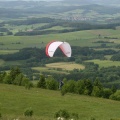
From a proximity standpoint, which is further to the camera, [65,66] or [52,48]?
[65,66]

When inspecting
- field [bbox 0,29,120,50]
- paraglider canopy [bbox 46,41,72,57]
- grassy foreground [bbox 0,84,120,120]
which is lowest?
field [bbox 0,29,120,50]

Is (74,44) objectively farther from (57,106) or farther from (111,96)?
(57,106)

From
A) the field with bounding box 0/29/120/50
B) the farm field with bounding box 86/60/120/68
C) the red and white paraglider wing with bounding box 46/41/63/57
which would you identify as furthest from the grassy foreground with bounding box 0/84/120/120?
the field with bounding box 0/29/120/50

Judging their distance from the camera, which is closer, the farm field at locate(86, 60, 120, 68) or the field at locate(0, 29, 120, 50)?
the farm field at locate(86, 60, 120, 68)

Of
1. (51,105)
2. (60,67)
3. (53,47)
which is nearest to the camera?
(51,105)

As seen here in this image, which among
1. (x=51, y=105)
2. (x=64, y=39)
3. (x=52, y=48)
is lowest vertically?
(x=64, y=39)

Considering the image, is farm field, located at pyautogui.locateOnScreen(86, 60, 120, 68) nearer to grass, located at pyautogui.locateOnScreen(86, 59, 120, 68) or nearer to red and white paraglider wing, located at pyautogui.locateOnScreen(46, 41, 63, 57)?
grass, located at pyautogui.locateOnScreen(86, 59, 120, 68)

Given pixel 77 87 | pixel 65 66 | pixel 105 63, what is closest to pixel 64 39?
pixel 105 63

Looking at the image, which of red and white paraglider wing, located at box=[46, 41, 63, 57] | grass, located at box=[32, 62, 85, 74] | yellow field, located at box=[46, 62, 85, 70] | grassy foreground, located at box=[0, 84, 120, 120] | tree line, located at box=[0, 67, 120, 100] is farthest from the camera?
yellow field, located at box=[46, 62, 85, 70]

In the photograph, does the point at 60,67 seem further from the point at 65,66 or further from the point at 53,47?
the point at 53,47

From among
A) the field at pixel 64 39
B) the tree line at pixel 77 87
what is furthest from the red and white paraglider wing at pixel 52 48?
the field at pixel 64 39

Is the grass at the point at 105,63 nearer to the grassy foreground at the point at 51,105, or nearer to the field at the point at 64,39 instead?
the field at the point at 64,39

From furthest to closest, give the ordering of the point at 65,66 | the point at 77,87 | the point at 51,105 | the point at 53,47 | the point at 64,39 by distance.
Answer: the point at 64,39 → the point at 65,66 → the point at 77,87 → the point at 53,47 → the point at 51,105
